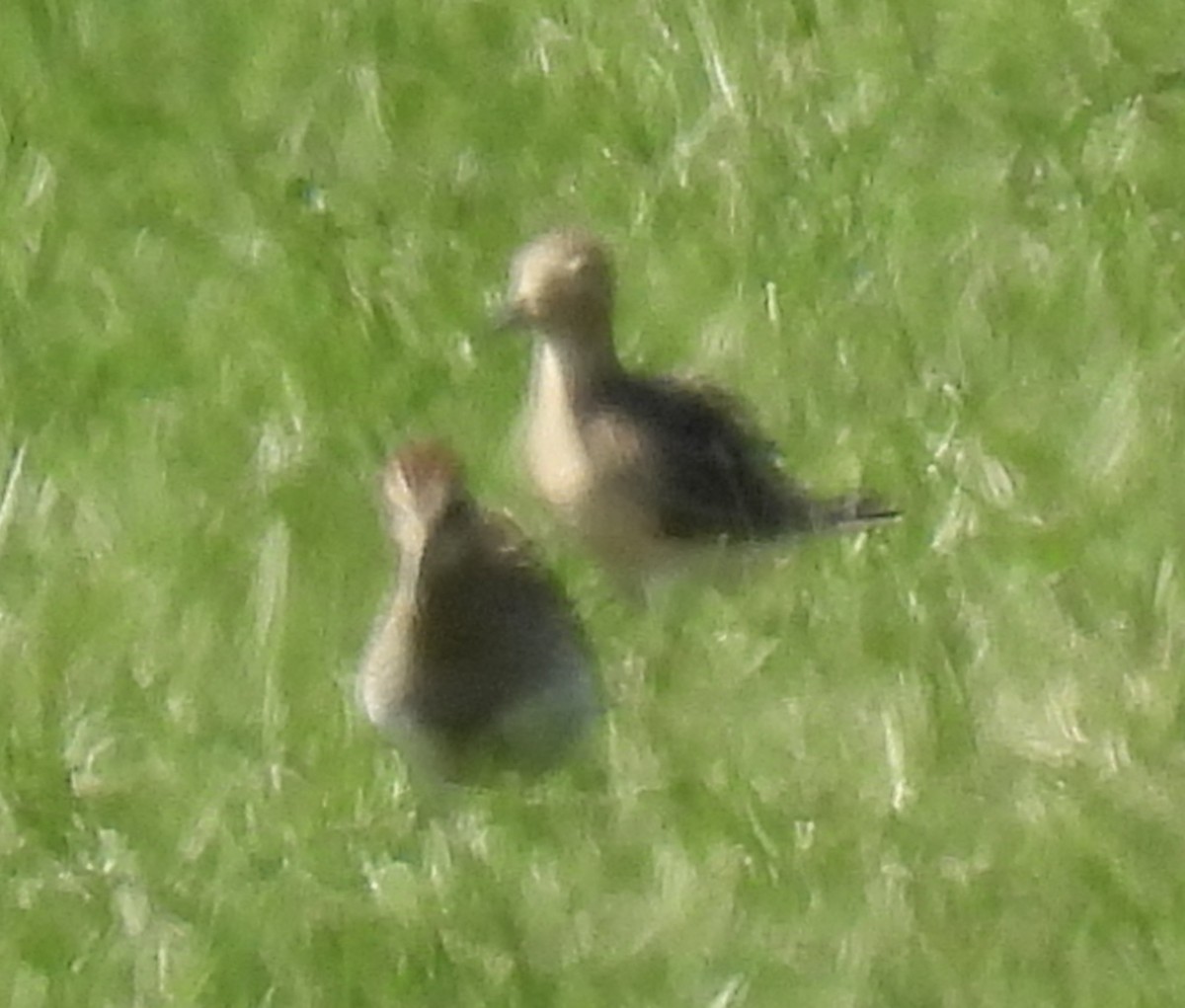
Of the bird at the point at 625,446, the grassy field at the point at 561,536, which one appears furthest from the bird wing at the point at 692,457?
the grassy field at the point at 561,536

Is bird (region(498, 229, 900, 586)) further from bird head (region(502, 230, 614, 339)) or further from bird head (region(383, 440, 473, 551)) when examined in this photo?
bird head (region(383, 440, 473, 551))

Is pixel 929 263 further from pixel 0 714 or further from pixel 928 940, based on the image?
pixel 0 714

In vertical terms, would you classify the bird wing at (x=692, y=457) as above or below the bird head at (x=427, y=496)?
below

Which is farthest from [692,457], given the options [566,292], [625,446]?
[566,292]

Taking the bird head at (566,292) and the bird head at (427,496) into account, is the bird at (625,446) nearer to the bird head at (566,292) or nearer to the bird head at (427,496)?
the bird head at (566,292)

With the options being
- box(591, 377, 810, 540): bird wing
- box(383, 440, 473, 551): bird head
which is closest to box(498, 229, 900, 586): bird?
box(591, 377, 810, 540): bird wing

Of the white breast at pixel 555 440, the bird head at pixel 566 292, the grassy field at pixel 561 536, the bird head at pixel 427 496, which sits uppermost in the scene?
the bird head at pixel 566 292

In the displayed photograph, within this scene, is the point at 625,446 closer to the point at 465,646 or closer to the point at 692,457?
the point at 692,457
